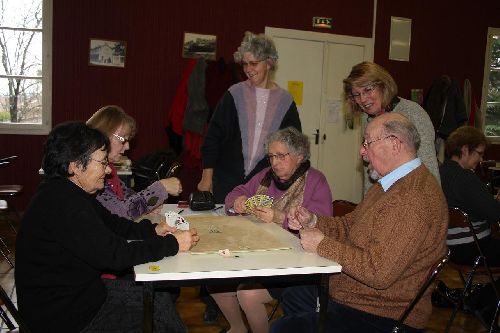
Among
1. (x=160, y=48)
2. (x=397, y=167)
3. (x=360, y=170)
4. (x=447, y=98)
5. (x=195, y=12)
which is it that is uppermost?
(x=195, y=12)

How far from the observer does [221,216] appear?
260cm

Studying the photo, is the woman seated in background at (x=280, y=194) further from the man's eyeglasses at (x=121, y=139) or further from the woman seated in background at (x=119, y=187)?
the man's eyeglasses at (x=121, y=139)

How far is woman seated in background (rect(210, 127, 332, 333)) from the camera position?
262 centimetres

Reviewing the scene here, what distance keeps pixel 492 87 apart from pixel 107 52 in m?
5.58

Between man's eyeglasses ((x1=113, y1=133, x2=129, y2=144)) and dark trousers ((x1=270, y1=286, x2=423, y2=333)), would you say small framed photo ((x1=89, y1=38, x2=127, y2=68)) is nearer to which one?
man's eyeglasses ((x1=113, y1=133, x2=129, y2=144))

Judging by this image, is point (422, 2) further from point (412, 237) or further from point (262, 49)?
point (412, 237)

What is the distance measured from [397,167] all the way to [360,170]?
17.0ft

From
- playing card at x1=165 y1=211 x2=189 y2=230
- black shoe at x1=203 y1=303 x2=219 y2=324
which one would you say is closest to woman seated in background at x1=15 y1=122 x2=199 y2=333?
playing card at x1=165 y1=211 x2=189 y2=230

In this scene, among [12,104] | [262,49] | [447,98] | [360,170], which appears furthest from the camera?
[360,170]

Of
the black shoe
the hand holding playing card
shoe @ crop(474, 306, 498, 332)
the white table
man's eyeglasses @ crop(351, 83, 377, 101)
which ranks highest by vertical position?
man's eyeglasses @ crop(351, 83, 377, 101)

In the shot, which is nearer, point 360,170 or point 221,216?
point 221,216

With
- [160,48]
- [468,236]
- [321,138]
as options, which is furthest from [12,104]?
[468,236]

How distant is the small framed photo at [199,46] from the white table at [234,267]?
4617mm

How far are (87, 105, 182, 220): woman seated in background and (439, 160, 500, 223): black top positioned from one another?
171 cm
